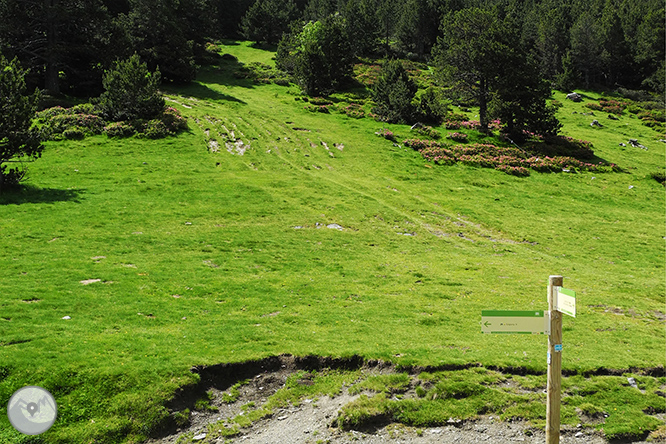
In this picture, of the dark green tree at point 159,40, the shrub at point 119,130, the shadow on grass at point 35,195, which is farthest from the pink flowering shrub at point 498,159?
the dark green tree at point 159,40

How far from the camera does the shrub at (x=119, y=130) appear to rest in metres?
49.5

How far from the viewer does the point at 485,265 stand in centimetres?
2905

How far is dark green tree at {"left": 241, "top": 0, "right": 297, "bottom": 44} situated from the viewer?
132125 mm

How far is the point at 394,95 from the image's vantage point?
64.9 m

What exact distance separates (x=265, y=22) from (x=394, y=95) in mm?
85651

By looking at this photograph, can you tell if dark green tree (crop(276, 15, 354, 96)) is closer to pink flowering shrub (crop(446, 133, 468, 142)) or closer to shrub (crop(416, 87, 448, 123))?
shrub (crop(416, 87, 448, 123))

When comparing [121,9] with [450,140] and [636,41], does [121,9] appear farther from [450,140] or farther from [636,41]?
[636,41]

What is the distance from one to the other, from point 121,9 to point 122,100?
70044 millimetres

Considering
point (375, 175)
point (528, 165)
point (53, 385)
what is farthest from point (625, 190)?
point (53, 385)

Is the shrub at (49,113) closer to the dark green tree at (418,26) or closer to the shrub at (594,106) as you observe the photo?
the shrub at (594,106)

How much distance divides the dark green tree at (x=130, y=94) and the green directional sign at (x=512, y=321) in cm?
5376

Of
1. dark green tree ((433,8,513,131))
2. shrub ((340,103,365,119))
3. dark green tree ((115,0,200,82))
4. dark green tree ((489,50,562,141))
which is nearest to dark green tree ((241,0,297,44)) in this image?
dark green tree ((115,0,200,82))

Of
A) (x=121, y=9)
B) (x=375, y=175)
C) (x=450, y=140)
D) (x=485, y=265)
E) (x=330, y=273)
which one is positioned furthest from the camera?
(x=121, y=9)

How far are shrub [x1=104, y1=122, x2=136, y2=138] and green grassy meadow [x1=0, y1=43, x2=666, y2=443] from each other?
1.54m
